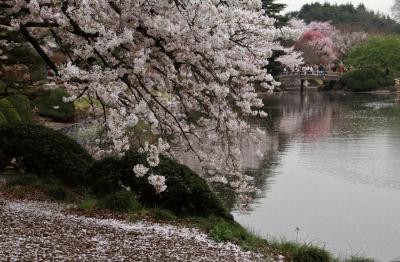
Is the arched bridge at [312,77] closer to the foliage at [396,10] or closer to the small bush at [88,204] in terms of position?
the foliage at [396,10]

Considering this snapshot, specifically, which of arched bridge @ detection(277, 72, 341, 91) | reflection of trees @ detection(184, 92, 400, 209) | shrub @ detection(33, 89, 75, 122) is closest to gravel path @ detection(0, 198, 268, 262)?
reflection of trees @ detection(184, 92, 400, 209)

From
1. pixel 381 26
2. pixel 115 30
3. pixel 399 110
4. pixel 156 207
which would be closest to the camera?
pixel 115 30

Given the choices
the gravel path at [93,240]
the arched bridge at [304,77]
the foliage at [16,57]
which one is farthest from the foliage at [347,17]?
the gravel path at [93,240]

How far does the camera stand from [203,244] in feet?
23.0

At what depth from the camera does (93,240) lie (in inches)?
259

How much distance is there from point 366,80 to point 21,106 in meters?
51.0

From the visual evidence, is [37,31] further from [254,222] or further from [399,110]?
[399,110]

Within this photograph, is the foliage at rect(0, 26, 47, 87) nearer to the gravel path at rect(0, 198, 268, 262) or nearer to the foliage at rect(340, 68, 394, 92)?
the gravel path at rect(0, 198, 268, 262)

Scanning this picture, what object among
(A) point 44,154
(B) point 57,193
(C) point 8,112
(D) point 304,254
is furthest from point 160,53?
(C) point 8,112

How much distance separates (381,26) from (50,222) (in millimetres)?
102696

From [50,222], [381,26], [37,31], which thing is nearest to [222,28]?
[50,222]

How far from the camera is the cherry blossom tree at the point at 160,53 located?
568cm

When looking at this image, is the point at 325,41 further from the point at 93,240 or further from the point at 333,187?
the point at 93,240

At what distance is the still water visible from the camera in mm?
11539
